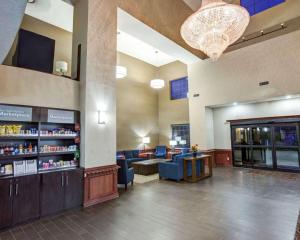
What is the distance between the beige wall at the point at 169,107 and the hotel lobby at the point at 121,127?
1351mm

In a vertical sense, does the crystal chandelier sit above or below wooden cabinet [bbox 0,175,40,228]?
above

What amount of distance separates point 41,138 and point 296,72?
813 centimetres

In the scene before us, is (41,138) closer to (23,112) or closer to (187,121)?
(23,112)

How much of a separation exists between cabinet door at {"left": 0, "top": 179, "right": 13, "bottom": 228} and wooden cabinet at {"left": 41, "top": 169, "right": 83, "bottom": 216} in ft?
1.71

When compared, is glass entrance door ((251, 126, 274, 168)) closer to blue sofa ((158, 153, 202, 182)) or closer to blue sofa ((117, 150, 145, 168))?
blue sofa ((158, 153, 202, 182))

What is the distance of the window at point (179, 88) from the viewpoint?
429 inches

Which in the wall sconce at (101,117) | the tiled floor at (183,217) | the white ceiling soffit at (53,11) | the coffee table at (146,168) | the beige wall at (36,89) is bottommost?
the tiled floor at (183,217)

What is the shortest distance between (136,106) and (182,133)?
308 centimetres

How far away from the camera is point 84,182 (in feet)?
13.9

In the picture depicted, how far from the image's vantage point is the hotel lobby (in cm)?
332

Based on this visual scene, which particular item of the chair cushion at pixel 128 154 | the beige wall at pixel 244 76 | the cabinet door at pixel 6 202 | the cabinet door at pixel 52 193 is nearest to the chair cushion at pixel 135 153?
the chair cushion at pixel 128 154

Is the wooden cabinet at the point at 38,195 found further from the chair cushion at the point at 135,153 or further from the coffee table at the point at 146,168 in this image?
the chair cushion at the point at 135,153

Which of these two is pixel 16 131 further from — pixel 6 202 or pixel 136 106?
pixel 136 106

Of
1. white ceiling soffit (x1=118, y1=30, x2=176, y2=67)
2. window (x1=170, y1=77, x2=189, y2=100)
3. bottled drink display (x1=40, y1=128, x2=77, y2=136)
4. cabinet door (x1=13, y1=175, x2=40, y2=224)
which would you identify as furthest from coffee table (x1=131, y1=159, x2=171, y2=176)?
white ceiling soffit (x1=118, y1=30, x2=176, y2=67)
